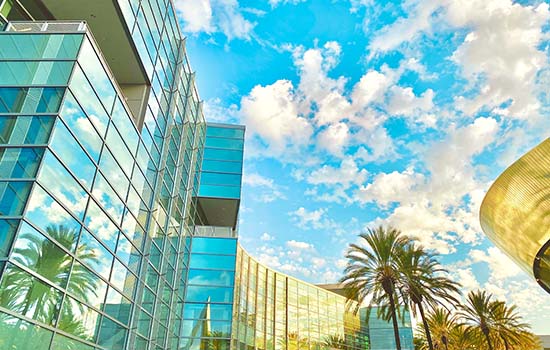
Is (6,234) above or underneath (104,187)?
underneath

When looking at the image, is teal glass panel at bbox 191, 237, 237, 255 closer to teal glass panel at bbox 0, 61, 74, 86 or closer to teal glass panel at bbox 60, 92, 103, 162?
teal glass panel at bbox 60, 92, 103, 162

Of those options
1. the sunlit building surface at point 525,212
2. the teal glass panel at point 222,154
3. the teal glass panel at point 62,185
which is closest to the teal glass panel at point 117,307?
the teal glass panel at point 62,185

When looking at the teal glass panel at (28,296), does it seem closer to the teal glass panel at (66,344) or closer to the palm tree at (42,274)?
the palm tree at (42,274)

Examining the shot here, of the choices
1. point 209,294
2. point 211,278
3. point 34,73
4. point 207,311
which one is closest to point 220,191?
point 211,278

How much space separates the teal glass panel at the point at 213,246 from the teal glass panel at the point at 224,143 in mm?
7254

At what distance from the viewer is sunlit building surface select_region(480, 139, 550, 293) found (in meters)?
24.3

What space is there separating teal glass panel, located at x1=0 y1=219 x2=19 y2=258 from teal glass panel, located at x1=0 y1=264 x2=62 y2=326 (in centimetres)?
32

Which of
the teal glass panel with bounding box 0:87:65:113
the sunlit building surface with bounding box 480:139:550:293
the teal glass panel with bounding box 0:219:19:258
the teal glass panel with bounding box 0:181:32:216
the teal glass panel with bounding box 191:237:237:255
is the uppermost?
the sunlit building surface with bounding box 480:139:550:293

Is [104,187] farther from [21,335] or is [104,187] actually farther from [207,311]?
[207,311]

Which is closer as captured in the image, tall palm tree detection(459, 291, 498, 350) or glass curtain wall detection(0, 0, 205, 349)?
glass curtain wall detection(0, 0, 205, 349)

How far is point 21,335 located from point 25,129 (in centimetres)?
445

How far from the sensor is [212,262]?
2717 centimetres

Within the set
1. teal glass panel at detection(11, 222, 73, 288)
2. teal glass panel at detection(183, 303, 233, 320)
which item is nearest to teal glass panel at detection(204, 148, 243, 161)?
teal glass panel at detection(183, 303, 233, 320)

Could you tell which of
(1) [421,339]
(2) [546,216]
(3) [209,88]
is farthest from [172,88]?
(1) [421,339]
